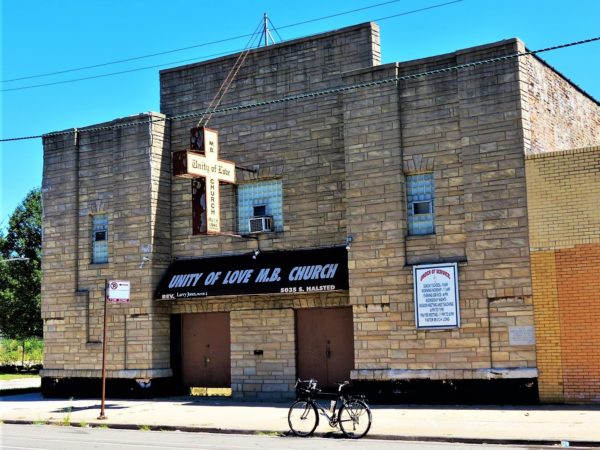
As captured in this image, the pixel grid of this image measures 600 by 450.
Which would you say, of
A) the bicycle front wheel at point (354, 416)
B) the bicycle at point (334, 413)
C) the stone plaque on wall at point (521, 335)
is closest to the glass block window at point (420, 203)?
the stone plaque on wall at point (521, 335)

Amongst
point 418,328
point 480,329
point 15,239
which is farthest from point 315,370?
point 15,239

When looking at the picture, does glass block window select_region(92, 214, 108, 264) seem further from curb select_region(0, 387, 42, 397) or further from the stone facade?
curb select_region(0, 387, 42, 397)

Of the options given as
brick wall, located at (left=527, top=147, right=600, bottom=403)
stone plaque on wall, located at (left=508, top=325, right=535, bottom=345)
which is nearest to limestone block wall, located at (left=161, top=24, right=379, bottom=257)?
stone plaque on wall, located at (left=508, top=325, right=535, bottom=345)

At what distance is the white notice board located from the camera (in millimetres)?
18609

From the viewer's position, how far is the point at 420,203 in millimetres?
19734

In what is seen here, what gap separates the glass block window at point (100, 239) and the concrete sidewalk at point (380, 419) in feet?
14.5

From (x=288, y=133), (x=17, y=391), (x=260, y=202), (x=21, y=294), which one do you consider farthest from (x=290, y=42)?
(x=21, y=294)

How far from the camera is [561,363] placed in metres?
17.5

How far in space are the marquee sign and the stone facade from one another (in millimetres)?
345

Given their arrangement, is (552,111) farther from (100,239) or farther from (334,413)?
(100,239)

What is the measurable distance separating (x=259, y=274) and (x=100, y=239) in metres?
5.96

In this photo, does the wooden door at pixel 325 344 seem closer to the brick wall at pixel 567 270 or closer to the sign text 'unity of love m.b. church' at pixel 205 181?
the sign text 'unity of love m.b. church' at pixel 205 181

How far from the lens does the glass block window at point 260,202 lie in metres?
22.2

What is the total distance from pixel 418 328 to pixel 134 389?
890cm
